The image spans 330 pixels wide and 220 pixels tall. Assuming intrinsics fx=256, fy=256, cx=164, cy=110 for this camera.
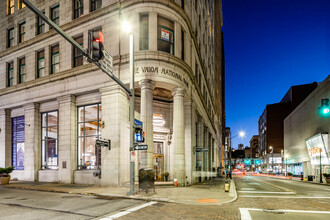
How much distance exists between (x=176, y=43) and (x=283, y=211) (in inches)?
587

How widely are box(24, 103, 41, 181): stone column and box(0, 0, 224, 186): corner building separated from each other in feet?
0.30

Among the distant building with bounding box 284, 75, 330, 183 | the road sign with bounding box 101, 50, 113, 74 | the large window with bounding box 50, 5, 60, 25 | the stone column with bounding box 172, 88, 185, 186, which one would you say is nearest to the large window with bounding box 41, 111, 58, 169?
the large window with bounding box 50, 5, 60, 25

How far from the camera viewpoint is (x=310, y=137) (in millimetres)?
46469

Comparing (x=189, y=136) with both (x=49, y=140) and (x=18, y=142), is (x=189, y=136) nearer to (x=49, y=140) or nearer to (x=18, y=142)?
(x=49, y=140)

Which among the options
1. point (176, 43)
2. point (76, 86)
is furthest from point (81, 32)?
point (176, 43)

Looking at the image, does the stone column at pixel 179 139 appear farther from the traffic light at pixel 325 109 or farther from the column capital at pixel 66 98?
the traffic light at pixel 325 109

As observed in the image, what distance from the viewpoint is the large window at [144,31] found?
20.6m

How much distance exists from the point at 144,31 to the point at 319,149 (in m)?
36.2

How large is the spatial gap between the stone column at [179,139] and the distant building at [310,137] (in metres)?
22.2

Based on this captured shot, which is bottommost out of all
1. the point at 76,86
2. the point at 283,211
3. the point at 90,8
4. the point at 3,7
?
the point at 283,211

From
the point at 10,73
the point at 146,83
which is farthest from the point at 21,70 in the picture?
the point at 146,83

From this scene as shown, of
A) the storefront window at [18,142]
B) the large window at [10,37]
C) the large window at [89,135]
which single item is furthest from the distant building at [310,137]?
the large window at [10,37]

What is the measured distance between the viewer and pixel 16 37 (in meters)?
28.0

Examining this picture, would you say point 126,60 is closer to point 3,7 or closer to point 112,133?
point 112,133
